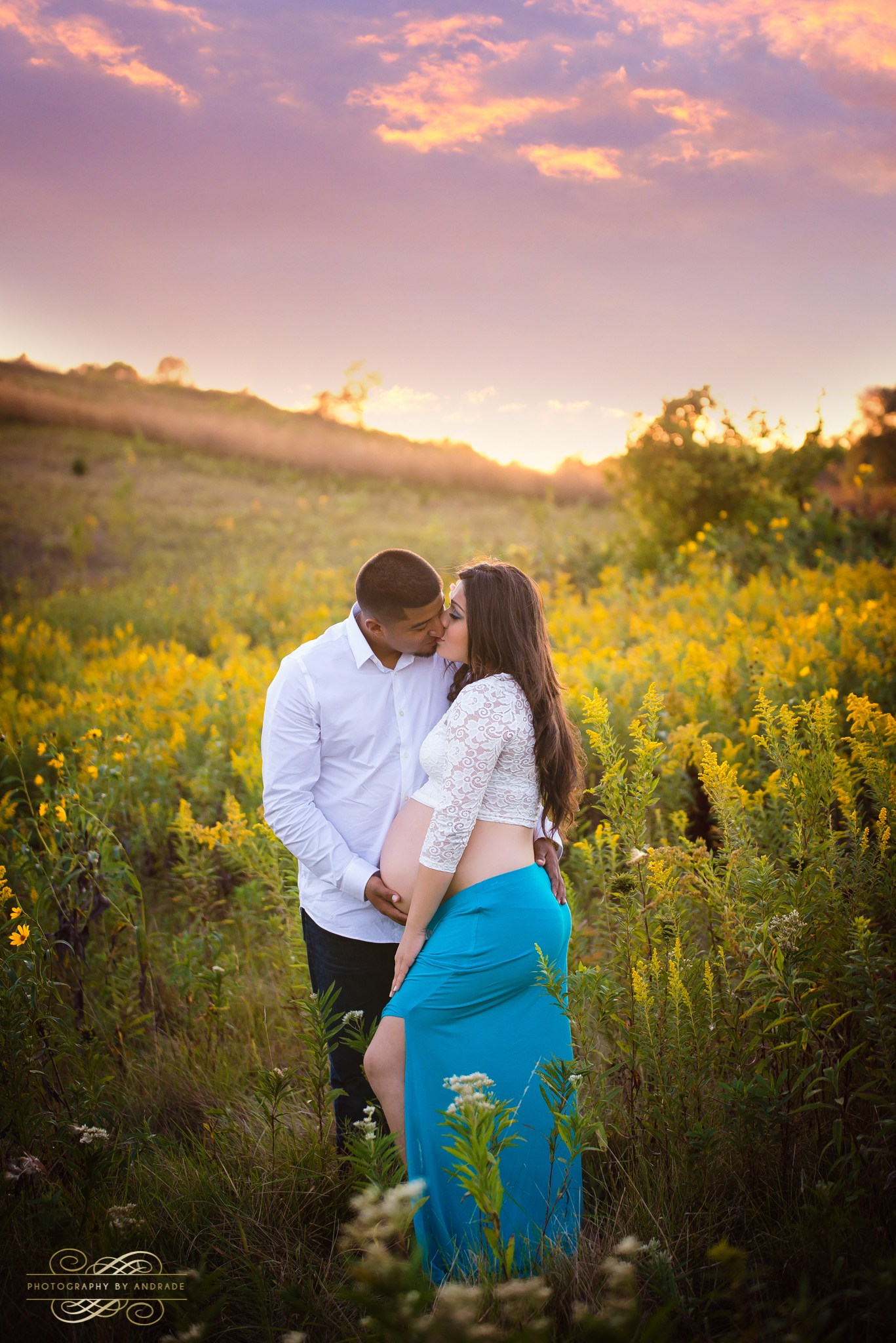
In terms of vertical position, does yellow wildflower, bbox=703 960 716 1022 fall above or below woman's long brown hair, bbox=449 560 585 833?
below

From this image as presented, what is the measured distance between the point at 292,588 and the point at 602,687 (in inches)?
327

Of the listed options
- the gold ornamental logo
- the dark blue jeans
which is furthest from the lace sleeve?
the gold ornamental logo

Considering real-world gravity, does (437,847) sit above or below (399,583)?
below

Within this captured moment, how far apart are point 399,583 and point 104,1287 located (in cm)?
203

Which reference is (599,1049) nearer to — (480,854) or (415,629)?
(480,854)

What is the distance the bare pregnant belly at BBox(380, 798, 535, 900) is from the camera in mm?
2119

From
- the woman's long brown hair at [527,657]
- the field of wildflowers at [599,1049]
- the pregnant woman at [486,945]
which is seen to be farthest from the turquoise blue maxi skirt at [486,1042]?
the woman's long brown hair at [527,657]

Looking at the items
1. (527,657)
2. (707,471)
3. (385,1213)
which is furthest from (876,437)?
(385,1213)

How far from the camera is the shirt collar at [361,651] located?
2.55 m

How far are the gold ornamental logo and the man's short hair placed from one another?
1.86 metres

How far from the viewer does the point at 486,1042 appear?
2.00 m

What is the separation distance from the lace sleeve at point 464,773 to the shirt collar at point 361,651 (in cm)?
52

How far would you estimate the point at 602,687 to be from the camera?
4.70 metres

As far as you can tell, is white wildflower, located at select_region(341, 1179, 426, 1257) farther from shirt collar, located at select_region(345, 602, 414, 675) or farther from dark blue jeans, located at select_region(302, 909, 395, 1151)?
shirt collar, located at select_region(345, 602, 414, 675)
